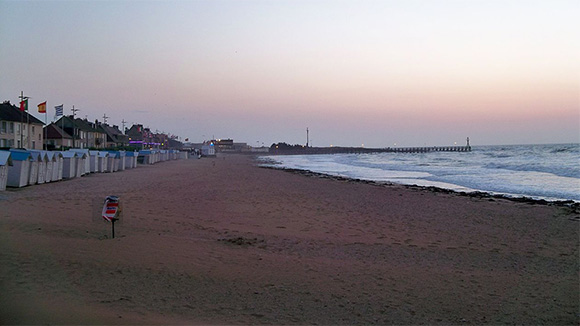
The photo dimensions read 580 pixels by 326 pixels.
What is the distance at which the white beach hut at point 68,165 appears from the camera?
22322 millimetres

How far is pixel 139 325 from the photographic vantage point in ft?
13.7

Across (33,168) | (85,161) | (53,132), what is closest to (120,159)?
(85,161)

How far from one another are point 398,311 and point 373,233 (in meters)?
4.71

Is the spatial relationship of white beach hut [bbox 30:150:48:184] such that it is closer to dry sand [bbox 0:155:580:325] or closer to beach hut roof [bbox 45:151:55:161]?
beach hut roof [bbox 45:151:55:161]

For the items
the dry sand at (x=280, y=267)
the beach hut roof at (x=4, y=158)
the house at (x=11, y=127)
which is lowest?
the dry sand at (x=280, y=267)

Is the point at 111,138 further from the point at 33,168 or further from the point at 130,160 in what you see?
the point at 33,168

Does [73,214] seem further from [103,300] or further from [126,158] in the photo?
[126,158]

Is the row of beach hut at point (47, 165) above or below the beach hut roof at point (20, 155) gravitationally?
below

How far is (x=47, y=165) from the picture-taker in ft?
63.9

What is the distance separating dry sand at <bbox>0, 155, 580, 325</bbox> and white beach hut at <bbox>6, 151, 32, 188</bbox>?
530 centimetres

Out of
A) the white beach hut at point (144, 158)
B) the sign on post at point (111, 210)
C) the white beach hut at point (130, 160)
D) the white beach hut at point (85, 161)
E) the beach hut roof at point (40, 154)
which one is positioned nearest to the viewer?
the sign on post at point (111, 210)

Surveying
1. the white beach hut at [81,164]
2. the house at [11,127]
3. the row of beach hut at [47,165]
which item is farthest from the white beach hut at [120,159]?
the house at [11,127]

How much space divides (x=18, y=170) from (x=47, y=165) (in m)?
2.64

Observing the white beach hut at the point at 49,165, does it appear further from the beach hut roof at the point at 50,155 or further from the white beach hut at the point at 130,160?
the white beach hut at the point at 130,160
